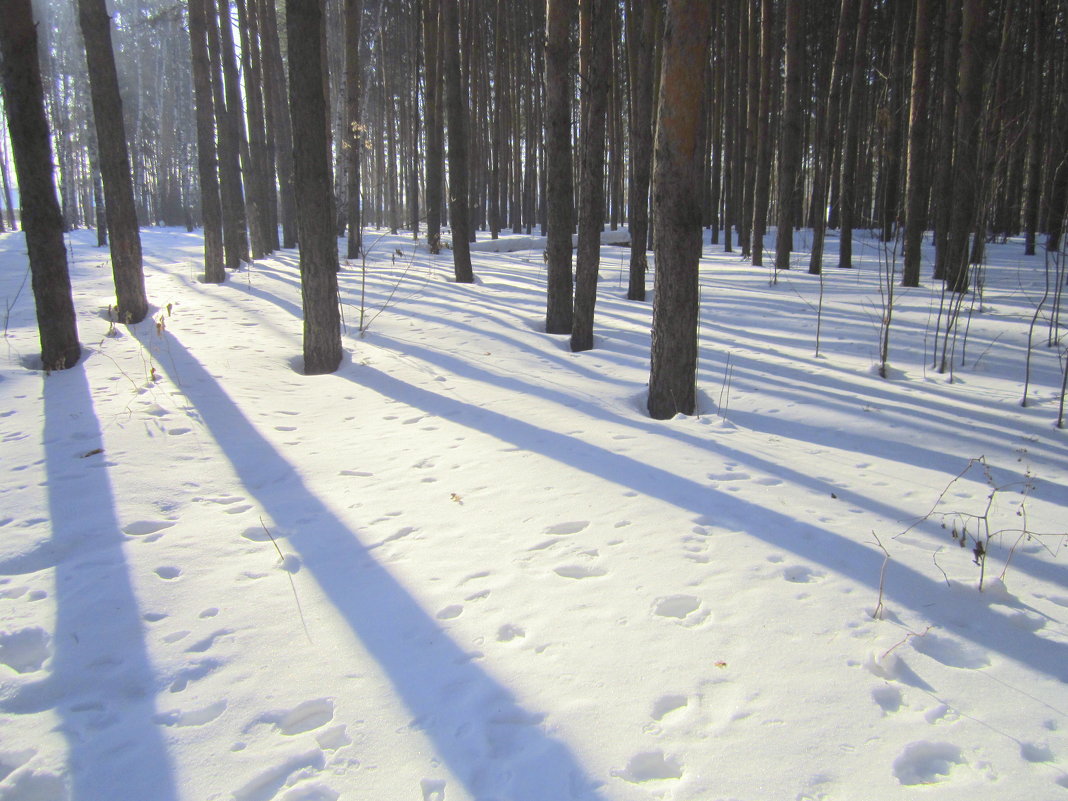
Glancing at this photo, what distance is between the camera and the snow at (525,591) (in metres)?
1.80

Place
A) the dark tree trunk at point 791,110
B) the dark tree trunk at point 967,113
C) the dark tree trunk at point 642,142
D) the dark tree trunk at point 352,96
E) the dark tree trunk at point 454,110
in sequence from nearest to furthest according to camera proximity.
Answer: the dark tree trunk at point 642,142 < the dark tree trunk at point 967,113 < the dark tree trunk at point 454,110 < the dark tree trunk at point 791,110 < the dark tree trunk at point 352,96

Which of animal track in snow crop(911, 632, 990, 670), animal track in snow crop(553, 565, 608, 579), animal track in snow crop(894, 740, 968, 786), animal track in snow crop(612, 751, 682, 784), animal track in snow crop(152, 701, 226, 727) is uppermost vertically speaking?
animal track in snow crop(553, 565, 608, 579)

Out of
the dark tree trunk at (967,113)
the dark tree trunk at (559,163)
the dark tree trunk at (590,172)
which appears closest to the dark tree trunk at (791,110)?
the dark tree trunk at (967,113)

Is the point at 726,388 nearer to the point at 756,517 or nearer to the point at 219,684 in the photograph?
the point at 756,517

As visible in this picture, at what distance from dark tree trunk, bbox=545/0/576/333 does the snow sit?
7.37 ft

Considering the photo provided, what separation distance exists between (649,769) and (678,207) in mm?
3703

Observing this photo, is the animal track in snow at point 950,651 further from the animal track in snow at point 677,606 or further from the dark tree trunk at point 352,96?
the dark tree trunk at point 352,96

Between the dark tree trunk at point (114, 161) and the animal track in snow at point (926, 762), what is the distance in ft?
28.1

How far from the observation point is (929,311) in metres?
7.96

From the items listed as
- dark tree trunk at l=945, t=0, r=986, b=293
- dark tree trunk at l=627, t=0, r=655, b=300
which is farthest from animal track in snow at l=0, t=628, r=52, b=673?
dark tree trunk at l=945, t=0, r=986, b=293

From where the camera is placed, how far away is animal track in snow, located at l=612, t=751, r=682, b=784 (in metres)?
1.73

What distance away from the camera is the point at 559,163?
23.4 feet

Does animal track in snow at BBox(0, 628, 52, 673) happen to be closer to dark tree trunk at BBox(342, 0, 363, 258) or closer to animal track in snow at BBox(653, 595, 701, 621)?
animal track in snow at BBox(653, 595, 701, 621)

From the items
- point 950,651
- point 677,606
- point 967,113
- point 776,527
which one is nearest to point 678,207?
point 776,527
